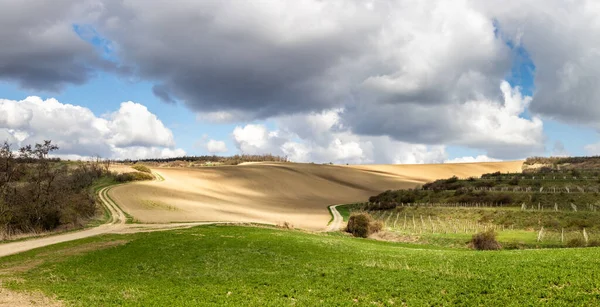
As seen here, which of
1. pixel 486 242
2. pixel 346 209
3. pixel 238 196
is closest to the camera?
pixel 486 242

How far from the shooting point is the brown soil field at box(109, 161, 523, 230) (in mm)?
86812

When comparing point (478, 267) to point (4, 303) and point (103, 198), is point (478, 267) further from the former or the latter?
point (103, 198)

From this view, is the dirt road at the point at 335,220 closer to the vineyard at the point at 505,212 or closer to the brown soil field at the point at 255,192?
the brown soil field at the point at 255,192

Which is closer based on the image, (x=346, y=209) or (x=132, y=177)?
(x=346, y=209)

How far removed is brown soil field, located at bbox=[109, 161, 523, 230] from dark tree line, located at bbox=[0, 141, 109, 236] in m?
11.8

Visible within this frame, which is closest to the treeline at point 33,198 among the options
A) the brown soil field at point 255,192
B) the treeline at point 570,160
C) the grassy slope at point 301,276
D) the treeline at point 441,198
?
the brown soil field at point 255,192

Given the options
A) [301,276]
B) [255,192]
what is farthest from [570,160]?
[301,276]

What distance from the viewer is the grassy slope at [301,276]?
24.7m

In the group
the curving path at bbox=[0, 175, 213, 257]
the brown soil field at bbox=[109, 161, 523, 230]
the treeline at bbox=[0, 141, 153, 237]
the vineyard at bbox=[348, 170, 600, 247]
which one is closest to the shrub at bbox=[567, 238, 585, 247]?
the vineyard at bbox=[348, 170, 600, 247]

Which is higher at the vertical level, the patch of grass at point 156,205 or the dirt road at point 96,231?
the patch of grass at point 156,205

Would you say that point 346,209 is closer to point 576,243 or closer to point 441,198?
point 441,198

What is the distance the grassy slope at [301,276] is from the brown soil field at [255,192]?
37.6 metres

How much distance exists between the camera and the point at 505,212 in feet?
253

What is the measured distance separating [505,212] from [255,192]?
69161 millimetres
